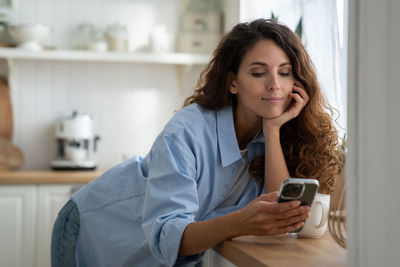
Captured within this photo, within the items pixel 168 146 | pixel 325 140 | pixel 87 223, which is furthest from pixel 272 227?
pixel 87 223

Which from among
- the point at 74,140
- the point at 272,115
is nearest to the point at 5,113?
the point at 74,140

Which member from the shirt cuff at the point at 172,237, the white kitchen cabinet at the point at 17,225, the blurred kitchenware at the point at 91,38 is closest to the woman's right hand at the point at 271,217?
the shirt cuff at the point at 172,237

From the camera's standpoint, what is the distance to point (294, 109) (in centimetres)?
125

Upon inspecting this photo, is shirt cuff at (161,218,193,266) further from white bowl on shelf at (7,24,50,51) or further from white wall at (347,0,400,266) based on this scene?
white bowl on shelf at (7,24,50,51)

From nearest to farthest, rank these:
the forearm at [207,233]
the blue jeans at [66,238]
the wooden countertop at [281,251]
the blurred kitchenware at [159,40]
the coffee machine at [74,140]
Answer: the wooden countertop at [281,251], the forearm at [207,233], the blue jeans at [66,238], the coffee machine at [74,140], the blurred kitchenware at [159,40]

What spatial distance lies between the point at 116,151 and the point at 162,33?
2.92ft

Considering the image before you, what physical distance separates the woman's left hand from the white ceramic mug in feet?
0.82

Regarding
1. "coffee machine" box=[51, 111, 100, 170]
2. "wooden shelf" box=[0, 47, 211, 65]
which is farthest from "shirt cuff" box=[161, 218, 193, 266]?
"wooden shelf" box=[0, 47, 211, 65]

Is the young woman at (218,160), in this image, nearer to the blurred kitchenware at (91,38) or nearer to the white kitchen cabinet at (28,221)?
the white kitchen cabinet at (28,221)

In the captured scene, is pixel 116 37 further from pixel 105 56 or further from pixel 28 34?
pixel 28 34

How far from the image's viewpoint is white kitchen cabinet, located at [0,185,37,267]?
8.55 feet

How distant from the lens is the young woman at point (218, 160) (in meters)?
1.03

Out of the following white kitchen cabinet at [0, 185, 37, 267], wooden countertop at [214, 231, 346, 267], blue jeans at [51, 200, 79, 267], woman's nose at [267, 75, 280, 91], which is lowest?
white kitchen cabinet at [0, 185, 37, 267]

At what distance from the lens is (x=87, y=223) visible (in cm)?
131
